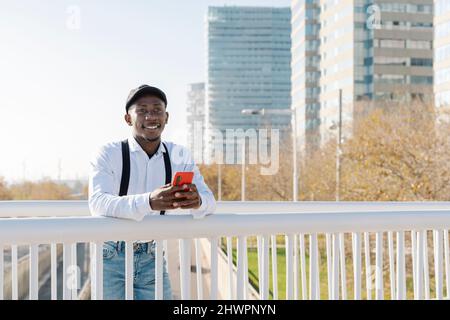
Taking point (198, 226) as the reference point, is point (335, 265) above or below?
below

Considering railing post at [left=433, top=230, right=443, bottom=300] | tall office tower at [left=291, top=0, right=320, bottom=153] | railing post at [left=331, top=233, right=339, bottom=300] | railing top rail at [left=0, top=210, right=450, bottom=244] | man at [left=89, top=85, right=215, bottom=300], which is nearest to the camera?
railing top rail at [left=0, top=210, right=450, bottom=244]

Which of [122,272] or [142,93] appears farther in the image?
[142,93]

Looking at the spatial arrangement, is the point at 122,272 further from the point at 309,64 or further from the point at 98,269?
the point at 309,64

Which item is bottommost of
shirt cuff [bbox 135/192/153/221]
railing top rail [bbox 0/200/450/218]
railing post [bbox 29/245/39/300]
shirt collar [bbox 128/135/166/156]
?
railing post [bbox 29/245/39/300]

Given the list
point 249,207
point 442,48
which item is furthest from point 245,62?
point 249,207

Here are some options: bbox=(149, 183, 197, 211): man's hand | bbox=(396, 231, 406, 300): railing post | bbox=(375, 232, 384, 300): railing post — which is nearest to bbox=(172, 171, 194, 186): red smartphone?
bbox=(149, 183, 197, 211): man's hand

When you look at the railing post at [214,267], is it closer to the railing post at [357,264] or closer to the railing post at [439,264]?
the railing post at [357,264]

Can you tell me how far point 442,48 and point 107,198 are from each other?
52.1 meters

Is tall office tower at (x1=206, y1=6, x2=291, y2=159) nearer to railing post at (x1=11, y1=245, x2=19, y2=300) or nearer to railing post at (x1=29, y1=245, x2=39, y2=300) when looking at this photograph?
railing post at (x1=11, y1=245, x2=19, y2=300)

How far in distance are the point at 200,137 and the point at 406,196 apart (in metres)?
24.9

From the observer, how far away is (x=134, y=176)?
2.59m

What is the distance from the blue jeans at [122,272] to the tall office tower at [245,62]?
65.5 m

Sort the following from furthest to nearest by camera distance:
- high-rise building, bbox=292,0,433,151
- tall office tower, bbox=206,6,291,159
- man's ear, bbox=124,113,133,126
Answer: tall office tower, bbox=206,6,291,159 → high-rise building, bbox=292,0,433,151 → man's ear, bbox=124,113,133,126

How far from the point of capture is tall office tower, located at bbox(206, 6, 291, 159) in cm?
7681
